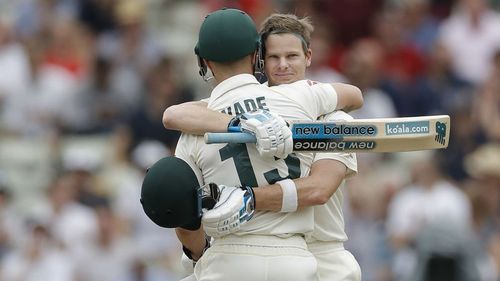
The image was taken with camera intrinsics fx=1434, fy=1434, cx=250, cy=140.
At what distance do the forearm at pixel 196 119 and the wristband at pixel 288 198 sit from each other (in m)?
0.35

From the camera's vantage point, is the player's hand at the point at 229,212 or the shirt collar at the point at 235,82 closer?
the player's hand at the point at 229,212

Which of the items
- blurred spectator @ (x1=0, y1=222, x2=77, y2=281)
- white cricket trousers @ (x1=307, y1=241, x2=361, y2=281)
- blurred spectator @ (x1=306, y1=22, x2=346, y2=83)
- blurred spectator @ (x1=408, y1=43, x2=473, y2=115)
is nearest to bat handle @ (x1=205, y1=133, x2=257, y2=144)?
white cricket trousers @ (x1=307, y1=241, x2=361, y2=281)

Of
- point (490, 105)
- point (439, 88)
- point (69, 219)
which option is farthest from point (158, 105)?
point (490, 105)

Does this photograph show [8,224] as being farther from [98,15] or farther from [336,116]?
[336,116]

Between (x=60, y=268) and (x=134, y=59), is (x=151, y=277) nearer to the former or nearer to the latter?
(x=60, y=268)

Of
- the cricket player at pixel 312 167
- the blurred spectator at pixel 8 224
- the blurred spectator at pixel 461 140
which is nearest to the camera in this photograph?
the cricket player at pixel 312 167

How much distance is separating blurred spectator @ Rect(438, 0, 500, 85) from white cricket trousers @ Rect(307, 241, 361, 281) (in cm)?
682

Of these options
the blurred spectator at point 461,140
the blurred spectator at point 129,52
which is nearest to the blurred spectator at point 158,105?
the blurred spectator at point 129,52

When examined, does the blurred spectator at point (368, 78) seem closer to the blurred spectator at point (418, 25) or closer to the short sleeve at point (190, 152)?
the blurred spectator at point (418, 25)

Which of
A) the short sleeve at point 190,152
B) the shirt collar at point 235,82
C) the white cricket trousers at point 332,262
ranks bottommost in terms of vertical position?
the white cricket trousers at point 332,262

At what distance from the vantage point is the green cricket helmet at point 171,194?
5961 millimetres

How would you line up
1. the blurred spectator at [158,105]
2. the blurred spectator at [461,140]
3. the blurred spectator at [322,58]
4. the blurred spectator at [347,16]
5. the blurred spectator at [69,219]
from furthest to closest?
the blurred spectator at [347,16] < the blurred spectator at [158,105] < the blurred spectator at [322,58] < the blurred spectator at [461,140] < the blurred spectator at [69,219]

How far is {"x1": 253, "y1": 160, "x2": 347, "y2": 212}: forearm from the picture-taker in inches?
238

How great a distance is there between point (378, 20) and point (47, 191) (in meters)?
3.61
